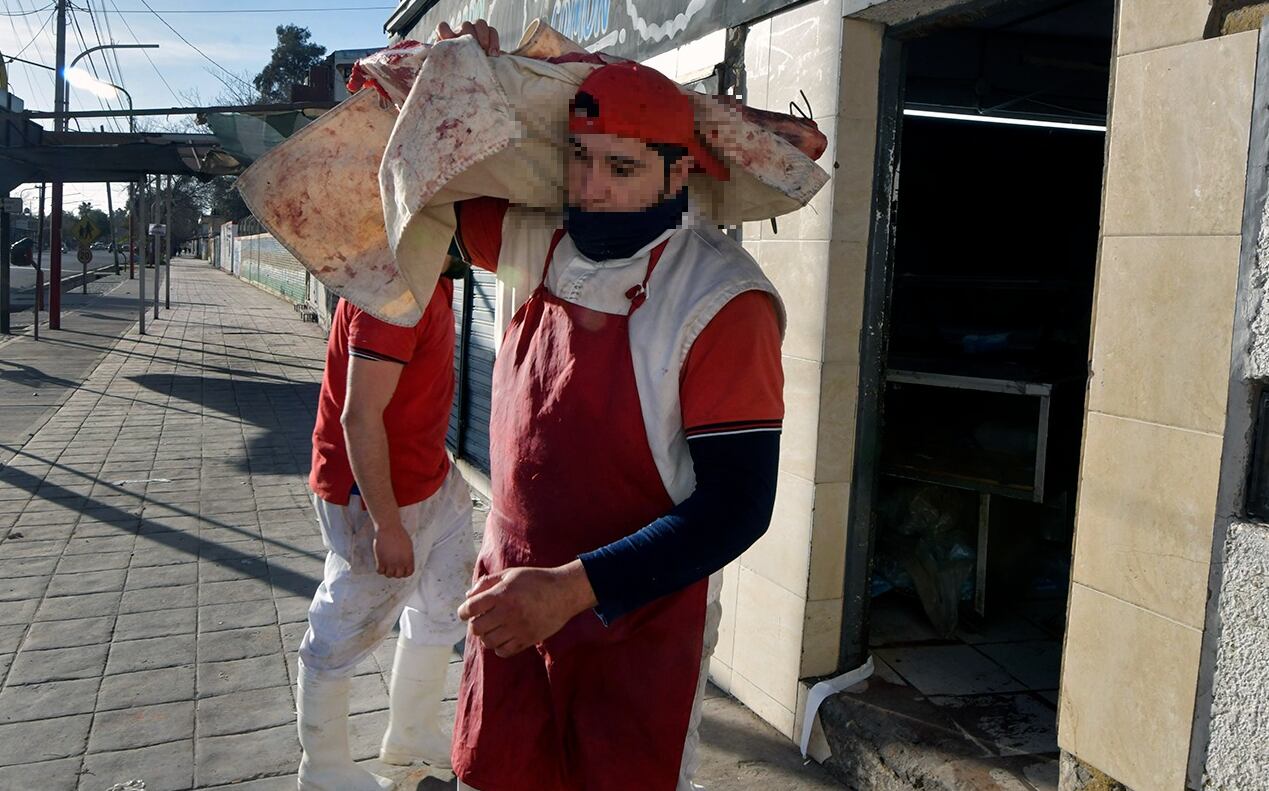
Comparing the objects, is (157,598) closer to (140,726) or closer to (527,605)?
(140,726)

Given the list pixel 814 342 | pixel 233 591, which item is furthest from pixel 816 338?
pixel 233 591

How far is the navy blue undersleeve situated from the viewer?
1649 millimetres

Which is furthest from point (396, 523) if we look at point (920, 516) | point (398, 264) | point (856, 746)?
point (920, 516)

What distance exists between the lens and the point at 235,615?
482cm

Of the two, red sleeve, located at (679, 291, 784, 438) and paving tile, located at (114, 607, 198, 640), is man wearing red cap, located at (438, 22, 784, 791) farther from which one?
paving tile, located at (114, 607, 198, 640)

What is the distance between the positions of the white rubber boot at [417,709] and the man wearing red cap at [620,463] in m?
1.48

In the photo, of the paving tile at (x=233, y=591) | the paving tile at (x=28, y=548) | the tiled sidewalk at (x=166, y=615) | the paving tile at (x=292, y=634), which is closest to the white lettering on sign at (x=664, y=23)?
the tiled sidewalk at (x=166, y=615)

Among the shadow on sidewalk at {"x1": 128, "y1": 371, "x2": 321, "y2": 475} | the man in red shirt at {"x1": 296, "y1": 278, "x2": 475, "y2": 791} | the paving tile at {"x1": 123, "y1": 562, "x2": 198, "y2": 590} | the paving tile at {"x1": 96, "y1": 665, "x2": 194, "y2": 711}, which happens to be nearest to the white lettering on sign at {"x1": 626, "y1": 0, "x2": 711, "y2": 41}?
the man in red shirt at {"x1": 296, "y1": 278, "x2": 475, "y2": 791}

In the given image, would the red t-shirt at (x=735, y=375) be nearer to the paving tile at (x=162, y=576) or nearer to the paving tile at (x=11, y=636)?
the paving tile at (x=11, y=636)

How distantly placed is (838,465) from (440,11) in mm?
6555

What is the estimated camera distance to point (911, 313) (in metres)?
5.91

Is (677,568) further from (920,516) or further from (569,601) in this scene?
(920,516)

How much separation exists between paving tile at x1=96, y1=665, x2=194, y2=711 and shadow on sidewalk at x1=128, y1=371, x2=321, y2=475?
154 inches

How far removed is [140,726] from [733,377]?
308 centimetres
